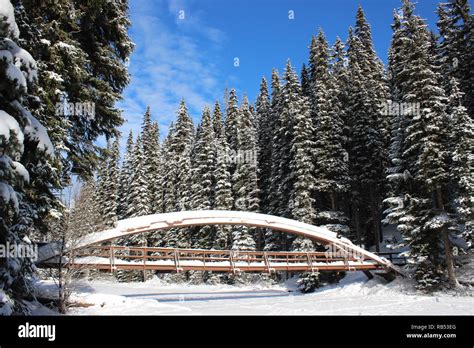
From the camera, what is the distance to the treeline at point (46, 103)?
6.67 m

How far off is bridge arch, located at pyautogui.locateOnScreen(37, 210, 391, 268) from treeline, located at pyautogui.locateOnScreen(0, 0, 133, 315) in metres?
1.85

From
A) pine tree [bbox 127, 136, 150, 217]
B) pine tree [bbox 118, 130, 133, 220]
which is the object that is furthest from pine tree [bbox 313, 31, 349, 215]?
pine tree [bbox 118, 130, 133, 220]

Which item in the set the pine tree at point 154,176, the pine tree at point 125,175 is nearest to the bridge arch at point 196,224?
the pine tree at point 154,176

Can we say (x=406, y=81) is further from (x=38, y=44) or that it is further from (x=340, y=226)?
(x=38, y=44)

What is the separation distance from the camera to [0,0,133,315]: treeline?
263 inches

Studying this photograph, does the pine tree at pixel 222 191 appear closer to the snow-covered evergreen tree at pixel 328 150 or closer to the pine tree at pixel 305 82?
the snow-covered evergreen tree at pixel 328 150

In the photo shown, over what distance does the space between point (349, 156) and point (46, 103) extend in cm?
2807

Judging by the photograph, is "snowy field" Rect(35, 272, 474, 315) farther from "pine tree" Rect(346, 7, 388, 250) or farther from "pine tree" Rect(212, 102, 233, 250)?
"pine tree" Rect(212, 102, 233, 250)

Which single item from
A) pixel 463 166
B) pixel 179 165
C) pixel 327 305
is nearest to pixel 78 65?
pixel 327 305

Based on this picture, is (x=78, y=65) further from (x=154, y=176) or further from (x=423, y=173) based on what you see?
(x=154, y=176)

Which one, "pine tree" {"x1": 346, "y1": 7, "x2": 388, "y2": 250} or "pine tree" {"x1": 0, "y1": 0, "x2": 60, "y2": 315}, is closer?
"pine tree" {"x1": 0, "y1": 0, "x2": 60, "y2": 315}

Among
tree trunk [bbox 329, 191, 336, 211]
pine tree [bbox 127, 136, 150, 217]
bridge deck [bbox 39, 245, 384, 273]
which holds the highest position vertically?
pine tree [bbox 127, 136, 150, 217]

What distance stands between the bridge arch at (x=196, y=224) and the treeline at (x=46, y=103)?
6.08 ft

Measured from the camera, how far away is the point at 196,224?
18.4 metres
